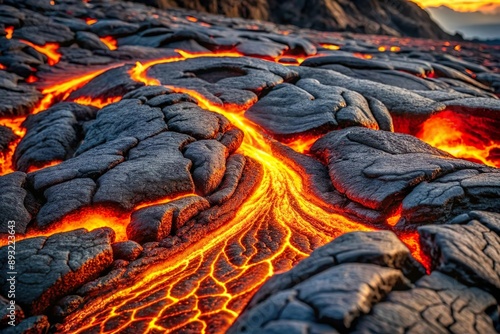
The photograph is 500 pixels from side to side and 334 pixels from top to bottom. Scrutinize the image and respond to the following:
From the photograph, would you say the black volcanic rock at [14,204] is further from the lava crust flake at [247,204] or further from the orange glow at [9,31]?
the orange glow at [9,31]

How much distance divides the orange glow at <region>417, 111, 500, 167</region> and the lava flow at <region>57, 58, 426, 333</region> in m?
3.20

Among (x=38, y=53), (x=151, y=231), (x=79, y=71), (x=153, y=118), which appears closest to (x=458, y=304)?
(x=151, y=231)

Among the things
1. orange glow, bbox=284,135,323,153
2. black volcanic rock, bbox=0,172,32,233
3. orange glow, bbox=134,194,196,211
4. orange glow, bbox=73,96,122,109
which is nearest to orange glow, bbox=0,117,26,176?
orange glow, bbox=73,96,122,109

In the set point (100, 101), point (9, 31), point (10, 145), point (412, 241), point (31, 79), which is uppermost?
point (9, 31)

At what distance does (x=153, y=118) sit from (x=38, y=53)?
22.8 ft

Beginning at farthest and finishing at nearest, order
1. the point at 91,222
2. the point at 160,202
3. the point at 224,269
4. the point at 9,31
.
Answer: the point at 9,31
the point at 160,202
the point at 91,222
the point at 224,269

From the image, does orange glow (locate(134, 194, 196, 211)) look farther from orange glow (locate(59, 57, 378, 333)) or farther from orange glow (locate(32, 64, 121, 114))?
orange glow (locate(32, 64, 121, 114))

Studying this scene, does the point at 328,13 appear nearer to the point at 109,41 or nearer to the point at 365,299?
the point at 109,41

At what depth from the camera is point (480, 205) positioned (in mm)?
3812

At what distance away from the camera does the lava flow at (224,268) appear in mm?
3020

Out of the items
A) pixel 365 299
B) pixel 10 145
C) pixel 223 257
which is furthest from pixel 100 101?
pixel 365 299

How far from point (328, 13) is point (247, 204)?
31.7 m

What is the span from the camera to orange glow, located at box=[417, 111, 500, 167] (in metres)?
6.68

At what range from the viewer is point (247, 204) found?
15.6 feet
